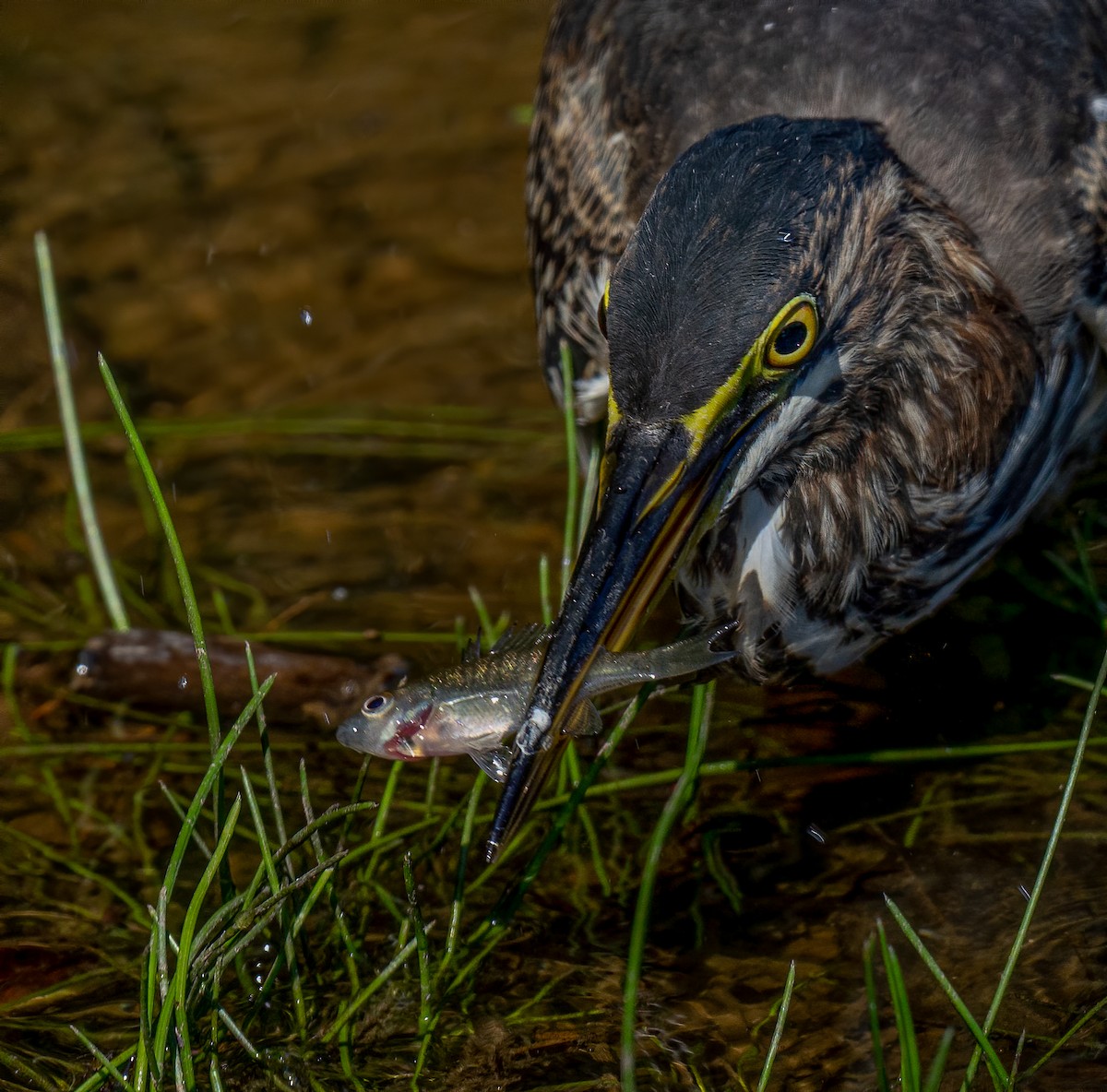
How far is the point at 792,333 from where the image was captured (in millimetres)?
2686

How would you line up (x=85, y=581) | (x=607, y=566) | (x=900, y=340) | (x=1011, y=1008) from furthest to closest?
(x=85, y=581)
(x=900, y=340)
(x=1011, y=1008)
(x=607, y=566)

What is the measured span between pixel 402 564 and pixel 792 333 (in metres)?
1.90

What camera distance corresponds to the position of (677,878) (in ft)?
10.5

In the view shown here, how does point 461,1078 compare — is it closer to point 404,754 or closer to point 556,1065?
point 556,1065

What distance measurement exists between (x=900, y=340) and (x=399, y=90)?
391 centimetres

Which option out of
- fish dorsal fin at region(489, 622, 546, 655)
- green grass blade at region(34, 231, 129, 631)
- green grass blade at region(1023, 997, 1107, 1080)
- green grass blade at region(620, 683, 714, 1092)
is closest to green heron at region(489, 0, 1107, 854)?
fish dorsal fin at region(489, 622, 546, 655)

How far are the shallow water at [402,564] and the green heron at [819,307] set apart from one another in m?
0.37

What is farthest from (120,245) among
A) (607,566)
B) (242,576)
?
(607,566)

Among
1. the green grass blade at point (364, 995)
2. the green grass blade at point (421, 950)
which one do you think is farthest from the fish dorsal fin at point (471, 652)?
the green grass blade at point (364, 995)

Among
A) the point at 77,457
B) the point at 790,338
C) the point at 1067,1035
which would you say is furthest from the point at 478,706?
the point at 77,457

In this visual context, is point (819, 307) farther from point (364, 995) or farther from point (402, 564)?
point (402, 564)

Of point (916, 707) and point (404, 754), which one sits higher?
point (404, 754)

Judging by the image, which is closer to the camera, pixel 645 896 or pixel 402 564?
pixel 645 896

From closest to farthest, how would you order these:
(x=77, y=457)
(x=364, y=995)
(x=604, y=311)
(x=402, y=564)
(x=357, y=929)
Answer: (x=364, y=995) < (x=604, y=311) < (x=357, y=929) < (x=77, y=457) < (x=402, y=564)
